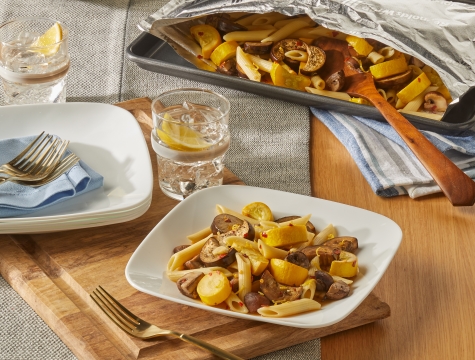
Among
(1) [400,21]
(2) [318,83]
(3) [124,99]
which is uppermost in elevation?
(1) [400,21]

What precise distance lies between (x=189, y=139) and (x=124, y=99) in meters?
0.50

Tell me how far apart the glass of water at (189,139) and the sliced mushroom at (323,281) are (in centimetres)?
36

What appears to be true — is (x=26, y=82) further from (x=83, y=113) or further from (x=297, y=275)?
(x=297, y=275)

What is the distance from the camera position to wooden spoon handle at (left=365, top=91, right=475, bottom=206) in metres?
1.33

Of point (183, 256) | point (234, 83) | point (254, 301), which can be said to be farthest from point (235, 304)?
point (234, 83)

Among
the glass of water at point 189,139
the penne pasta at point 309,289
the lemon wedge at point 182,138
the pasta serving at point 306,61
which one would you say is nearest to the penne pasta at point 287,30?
the pasta serving at point 306,61

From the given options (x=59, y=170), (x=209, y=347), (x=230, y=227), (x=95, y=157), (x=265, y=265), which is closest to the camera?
(x=209, y=347)

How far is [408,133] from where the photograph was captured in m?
1.45

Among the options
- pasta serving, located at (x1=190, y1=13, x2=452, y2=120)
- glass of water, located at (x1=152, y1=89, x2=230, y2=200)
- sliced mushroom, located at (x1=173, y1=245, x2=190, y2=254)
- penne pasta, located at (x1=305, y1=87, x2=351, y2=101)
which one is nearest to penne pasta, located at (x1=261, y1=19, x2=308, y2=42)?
pasta serving, located at (x1=190, y1=13, x2=452, y2=120)

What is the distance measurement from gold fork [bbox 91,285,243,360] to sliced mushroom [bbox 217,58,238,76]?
2.71 feet

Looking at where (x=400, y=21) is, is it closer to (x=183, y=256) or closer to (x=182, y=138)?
(x=182, y=138)

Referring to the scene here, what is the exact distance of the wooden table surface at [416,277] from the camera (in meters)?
1.06

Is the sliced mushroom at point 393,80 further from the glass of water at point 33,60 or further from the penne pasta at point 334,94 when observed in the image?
the glass of water at point 33,60

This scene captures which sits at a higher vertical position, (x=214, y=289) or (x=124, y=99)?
(x=214, y=289)
